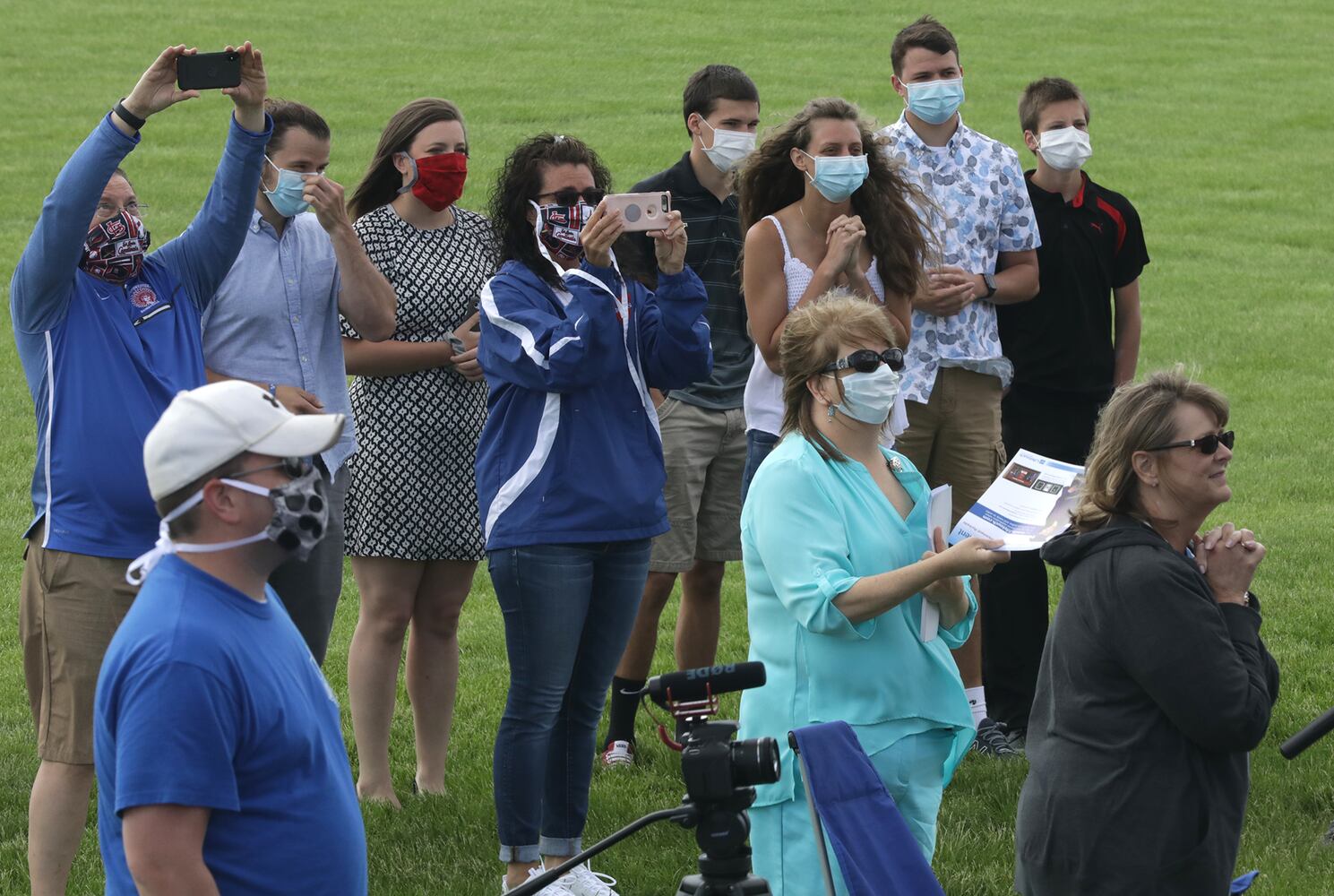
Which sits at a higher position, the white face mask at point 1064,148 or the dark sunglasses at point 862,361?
the white face mask at point 1064,148

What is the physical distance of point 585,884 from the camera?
5688 millimetres

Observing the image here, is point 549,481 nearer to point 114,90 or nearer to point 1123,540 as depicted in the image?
point 1123,540

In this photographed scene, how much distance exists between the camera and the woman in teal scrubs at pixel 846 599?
440cm

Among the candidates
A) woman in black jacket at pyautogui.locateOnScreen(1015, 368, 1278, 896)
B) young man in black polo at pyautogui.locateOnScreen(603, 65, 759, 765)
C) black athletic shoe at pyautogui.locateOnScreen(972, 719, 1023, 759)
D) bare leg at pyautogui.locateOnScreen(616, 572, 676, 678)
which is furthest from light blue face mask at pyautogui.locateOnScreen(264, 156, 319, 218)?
black athletic shoe at pyautogui.locateOnScreen(972, 719, 1023, 759)

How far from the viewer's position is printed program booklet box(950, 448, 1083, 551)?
4.46 m

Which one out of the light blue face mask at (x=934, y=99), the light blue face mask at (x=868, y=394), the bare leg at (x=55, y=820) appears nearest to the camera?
the light blue face mask at (x=868, y=394)

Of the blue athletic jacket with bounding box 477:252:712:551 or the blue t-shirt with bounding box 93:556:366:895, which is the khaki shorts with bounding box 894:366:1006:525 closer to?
the blue athletic jacket with bounding box 477:252:712:551

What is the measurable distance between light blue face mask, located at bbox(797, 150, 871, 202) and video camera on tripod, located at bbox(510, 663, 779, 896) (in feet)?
11.1

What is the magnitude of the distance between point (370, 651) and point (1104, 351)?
336 cm

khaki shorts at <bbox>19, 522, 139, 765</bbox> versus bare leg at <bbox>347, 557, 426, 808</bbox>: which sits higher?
khaki shorts at <bbox>19, 522, 139, 765</bbox>

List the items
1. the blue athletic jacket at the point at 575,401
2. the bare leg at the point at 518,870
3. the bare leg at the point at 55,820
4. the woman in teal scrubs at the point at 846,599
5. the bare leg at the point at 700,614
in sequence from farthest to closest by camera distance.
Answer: the bare leg at the point at 700,614 < the bare leg at the point at 518,870 < the blue athletic jacket at the point at 575,401 < the bare leg at the point at 55,820 < the woman in teal scrubs at the point at 846,599

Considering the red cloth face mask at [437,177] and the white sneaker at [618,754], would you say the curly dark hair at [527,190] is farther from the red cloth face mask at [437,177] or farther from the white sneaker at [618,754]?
the white sneaker at [618,754]

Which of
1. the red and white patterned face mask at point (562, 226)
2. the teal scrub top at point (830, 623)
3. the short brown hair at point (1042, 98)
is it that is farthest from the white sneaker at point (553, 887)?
the short brown hair at point (1042, 98)

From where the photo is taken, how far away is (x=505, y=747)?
5.53m
